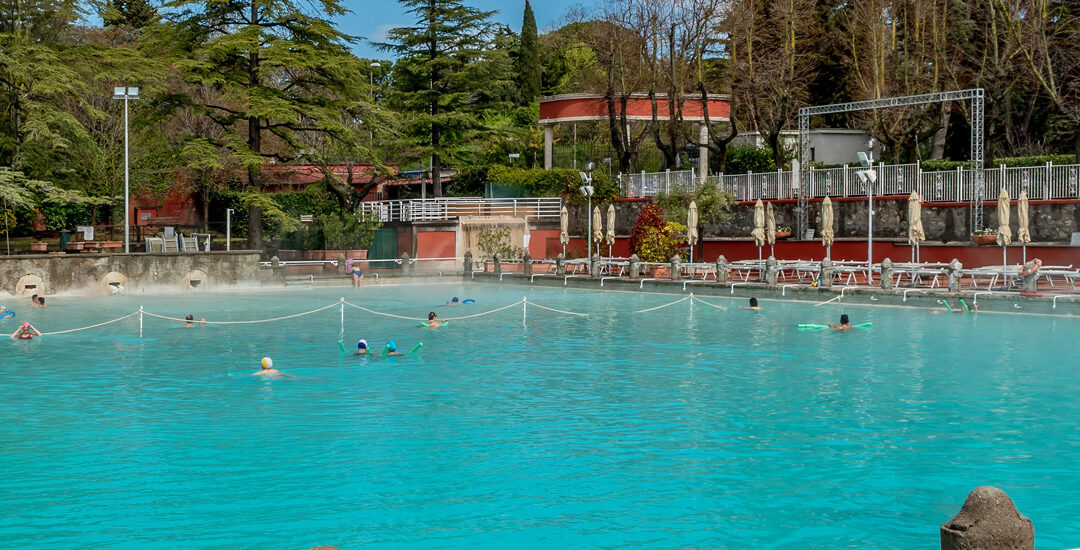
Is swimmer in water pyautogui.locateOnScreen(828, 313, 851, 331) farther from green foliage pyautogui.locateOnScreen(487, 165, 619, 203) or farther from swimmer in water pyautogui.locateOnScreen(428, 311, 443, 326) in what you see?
green foliage pyautogui.locateOnScreen(487, 165, 619, 203)

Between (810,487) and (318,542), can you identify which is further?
(810,487)

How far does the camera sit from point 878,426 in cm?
1319

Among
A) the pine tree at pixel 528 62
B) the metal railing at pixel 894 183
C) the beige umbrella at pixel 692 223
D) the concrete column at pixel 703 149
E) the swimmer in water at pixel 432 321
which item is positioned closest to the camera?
the swimmer in water at pixel 432 321

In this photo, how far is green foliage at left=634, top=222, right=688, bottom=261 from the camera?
36562mm

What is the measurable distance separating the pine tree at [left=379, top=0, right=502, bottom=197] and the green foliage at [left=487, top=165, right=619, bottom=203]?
2621mm

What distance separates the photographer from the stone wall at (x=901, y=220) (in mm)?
30219

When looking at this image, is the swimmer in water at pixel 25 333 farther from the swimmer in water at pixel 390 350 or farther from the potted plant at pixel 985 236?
the potted plant at pixel 985 236

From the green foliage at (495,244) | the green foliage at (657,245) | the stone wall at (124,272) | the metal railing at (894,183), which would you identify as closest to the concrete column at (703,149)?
the metal railing at (894,183)

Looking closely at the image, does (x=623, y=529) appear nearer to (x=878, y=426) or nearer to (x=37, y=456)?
(x=878, y=426)

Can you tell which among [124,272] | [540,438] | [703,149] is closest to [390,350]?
[540,438]

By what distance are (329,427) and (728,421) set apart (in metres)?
5.20

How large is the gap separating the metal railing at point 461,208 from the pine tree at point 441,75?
343 centimetres

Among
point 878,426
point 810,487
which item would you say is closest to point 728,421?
point 878,426

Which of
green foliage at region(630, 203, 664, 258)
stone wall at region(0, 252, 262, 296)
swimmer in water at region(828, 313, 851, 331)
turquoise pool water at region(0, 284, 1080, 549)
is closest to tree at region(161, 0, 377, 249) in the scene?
stone wall at region(0, 252, 262, 296)
